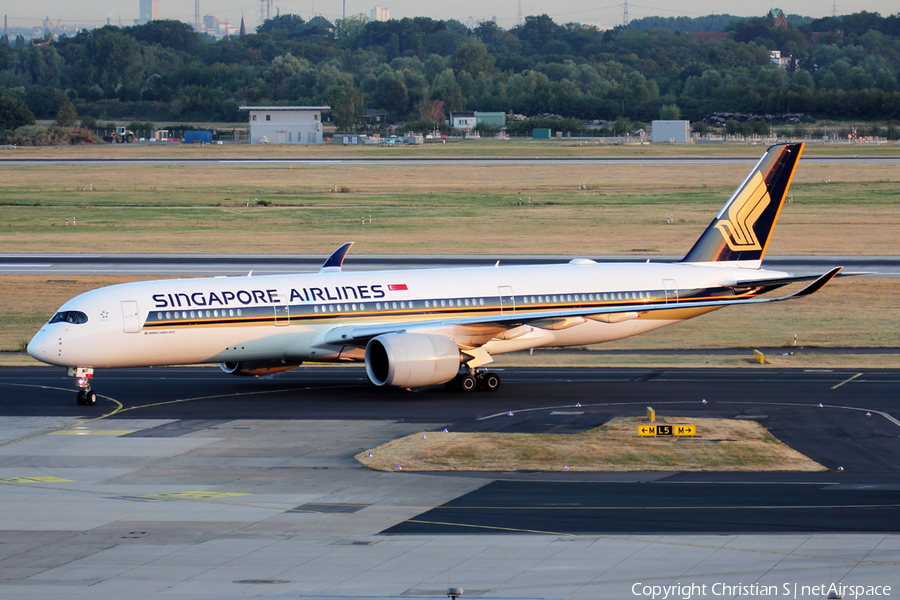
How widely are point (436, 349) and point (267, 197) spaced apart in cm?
7680

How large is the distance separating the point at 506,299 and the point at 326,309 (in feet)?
22.7

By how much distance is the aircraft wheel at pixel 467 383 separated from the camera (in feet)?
134

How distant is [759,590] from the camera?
1866cm

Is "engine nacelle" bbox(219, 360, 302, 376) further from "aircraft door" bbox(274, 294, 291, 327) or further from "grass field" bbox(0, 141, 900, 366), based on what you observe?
"grass field" bbox(0, 141, 900, 366)

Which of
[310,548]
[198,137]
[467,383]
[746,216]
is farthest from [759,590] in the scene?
[198,137]

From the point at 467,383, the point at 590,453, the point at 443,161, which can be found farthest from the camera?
the point at 443,161

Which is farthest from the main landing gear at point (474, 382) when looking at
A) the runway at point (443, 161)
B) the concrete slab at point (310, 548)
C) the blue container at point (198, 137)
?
the blue container at point (198, 137)

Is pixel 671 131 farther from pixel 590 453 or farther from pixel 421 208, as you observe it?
pixel 590 453

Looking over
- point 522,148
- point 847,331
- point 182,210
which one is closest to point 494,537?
point 847,331

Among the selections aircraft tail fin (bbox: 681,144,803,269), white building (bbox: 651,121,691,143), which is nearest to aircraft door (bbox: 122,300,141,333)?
aircraft tail fin (bbox: 681,144,803,269)

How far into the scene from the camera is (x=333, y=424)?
115 ft

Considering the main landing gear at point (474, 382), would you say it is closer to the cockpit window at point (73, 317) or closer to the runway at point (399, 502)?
the runway at point (399, 502)

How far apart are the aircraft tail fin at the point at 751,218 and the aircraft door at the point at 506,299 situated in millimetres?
8841

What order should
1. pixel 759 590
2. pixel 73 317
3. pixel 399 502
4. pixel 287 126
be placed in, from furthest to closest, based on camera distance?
pixel 287 126
pixel 73 317
pixel 399 502
pixel 759 590
